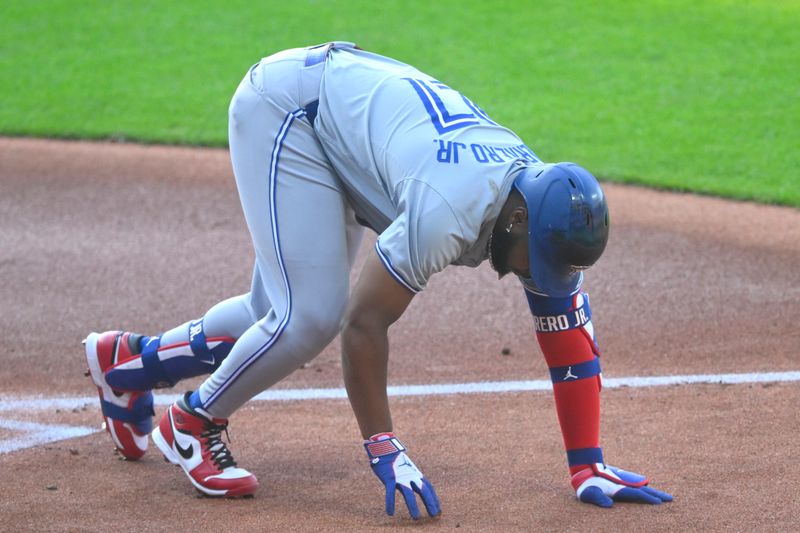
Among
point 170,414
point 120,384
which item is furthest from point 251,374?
point 120,384

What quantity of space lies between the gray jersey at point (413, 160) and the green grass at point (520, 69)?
510cm

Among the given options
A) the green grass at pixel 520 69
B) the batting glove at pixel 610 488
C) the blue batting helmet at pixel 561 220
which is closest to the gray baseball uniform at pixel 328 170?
the blue batting helmet at pixel 561 220

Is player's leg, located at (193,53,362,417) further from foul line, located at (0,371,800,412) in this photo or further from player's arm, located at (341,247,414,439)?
foul line, located at (0,371,800,412)

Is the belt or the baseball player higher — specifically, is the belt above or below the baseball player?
above

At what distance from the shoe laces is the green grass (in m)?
5.30

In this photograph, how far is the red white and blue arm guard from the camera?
3.54 m

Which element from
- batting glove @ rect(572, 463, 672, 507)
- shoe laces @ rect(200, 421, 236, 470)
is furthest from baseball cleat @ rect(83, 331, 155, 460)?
batting glove @ rect(572, 463, 672, 507)

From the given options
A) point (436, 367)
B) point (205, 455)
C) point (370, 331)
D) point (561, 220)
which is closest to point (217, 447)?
point (205, 455)

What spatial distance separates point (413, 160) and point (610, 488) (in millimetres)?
1214

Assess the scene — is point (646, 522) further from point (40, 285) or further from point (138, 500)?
point (40, 285)

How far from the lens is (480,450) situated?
4.16 metres

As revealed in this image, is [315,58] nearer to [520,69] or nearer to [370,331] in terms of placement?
[370,331]

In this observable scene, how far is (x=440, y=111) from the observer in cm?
339

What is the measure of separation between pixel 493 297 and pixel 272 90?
2.89 m
